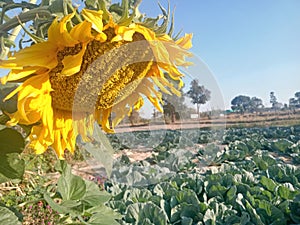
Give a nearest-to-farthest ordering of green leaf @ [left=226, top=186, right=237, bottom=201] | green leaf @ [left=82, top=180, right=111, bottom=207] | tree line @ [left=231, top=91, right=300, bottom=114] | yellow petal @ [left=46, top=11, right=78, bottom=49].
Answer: yellow petal @ [left=46, top=11, right=78, bottom=49], green leaf @ [left=82, top=180, right=111, bottom=207], green leaf @ [left=226, top=186, right=237, bottom=201], tree line @ [left=231, top=91, right=300, bottom=114]

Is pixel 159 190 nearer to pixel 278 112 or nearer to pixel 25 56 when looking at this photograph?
pixel 25 56

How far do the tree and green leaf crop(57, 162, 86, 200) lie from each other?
397mm

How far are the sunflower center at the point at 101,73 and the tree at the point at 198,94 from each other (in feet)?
0.44

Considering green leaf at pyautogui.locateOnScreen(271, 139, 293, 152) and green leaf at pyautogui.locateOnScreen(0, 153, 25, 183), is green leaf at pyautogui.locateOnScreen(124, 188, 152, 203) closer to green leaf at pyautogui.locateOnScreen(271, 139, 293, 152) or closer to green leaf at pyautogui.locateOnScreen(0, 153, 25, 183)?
green leaf at pyautogui.locateOnScreen(0, 153, 25, 183)

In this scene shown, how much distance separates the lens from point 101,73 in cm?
45

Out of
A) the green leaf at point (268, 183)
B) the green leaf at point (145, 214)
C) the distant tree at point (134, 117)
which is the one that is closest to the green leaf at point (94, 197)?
the distant tree at point (134, 117)

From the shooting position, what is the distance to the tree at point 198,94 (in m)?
0.60

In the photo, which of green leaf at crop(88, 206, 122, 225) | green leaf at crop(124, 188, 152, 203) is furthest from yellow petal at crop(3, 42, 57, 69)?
green leaf at crop(124, 188, 152, 203)

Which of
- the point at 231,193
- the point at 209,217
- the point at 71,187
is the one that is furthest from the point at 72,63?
the point at 231,193

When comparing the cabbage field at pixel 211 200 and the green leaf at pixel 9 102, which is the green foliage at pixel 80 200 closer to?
the green leaf at pixel 9 102

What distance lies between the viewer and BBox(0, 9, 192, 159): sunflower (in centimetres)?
42

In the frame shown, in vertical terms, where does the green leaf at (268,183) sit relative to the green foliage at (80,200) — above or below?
below

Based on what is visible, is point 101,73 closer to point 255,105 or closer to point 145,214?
point 145,214

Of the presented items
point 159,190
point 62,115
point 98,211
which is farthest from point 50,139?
point 159,190
